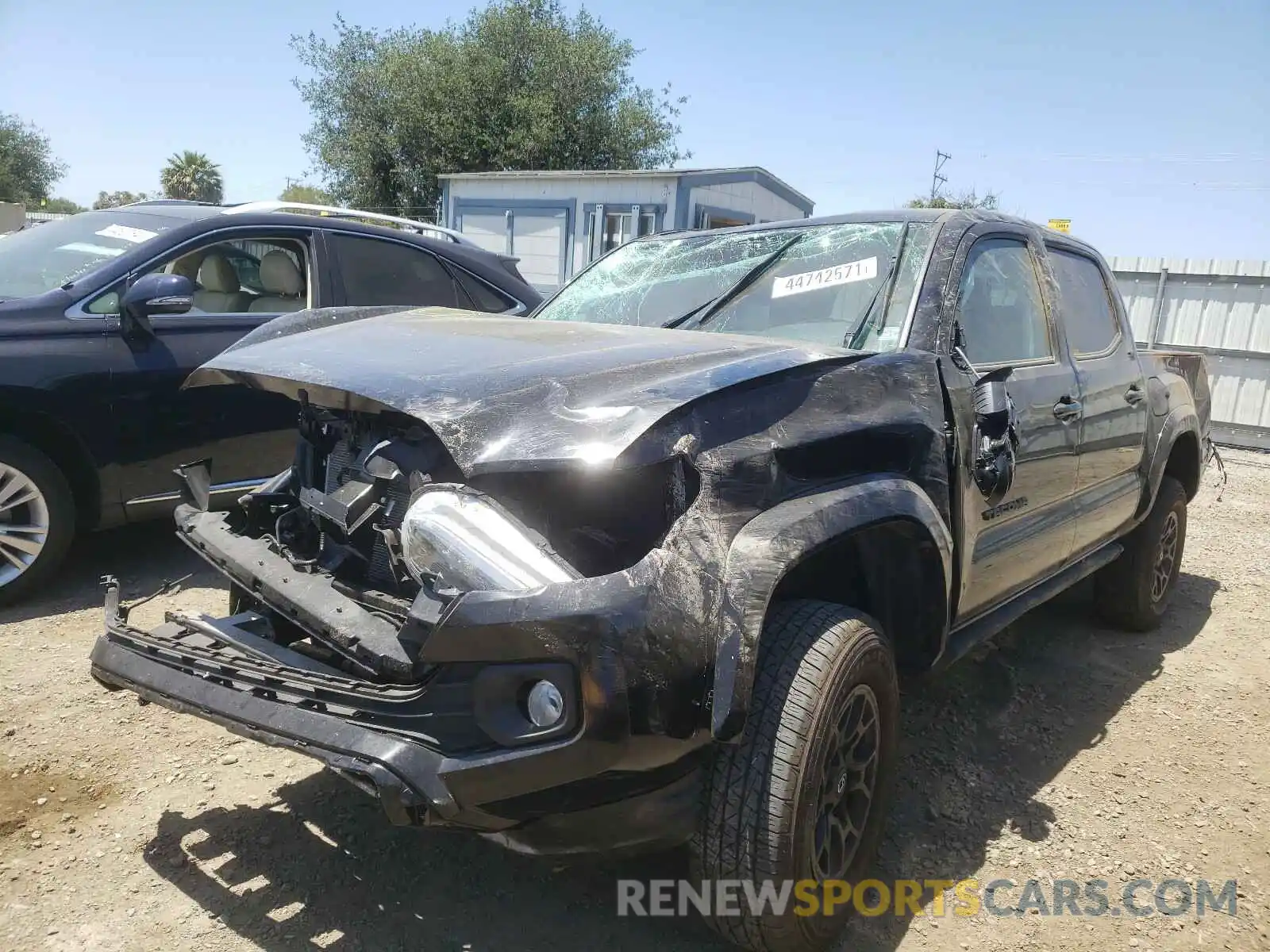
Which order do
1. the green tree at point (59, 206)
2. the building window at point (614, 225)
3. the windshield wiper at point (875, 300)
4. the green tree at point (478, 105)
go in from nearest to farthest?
the windshield wiper at point (875, 300)
the building window at point (614, 225)
the green tree at point (478, 105)
the green tree at point (59, 206)

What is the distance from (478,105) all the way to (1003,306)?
2648 cm

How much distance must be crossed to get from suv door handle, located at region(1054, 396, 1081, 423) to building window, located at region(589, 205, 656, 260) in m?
12.5

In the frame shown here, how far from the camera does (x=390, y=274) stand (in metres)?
5.26

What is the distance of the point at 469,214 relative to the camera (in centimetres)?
1816

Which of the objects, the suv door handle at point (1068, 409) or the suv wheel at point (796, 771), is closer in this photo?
the suv wheel at point (796, 771)

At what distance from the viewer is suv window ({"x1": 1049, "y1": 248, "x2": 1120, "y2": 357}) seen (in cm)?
375

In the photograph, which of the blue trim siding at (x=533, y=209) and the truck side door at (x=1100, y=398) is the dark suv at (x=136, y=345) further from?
the blue trim siding at (x=533, y=209)

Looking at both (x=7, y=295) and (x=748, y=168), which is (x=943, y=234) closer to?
(x=7, y=295)

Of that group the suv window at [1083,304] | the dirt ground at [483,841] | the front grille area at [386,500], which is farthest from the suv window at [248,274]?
the suv window at [1083,304]

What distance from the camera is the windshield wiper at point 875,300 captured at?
2838 millimetres

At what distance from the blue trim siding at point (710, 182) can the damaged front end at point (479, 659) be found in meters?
12.6

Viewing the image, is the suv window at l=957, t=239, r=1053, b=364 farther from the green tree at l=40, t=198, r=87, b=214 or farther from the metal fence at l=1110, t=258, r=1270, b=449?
the green tree at l=40, t=198, r=87, b=214

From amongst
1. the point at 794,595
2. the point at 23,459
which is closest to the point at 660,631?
the point at 794,595

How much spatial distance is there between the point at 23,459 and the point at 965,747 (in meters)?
4.07
